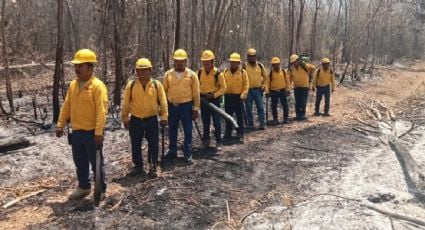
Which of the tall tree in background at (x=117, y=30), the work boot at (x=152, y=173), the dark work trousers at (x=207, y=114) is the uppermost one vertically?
the tall tree in background at (x=117, y=30)

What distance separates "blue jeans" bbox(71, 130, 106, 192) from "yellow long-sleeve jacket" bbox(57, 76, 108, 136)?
0.10 meters

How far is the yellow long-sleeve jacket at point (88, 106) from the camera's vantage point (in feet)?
18.5

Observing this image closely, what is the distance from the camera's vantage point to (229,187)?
6.39 m

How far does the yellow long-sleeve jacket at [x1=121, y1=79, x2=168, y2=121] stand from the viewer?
21.7ft

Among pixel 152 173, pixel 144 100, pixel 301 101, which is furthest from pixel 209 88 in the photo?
pixel 301 101

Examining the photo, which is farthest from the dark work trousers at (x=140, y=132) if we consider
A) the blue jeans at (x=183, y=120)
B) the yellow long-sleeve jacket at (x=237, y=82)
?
the yellow long-sleeve jacket at (x=237, y=82)

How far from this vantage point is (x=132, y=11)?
11.4 meters

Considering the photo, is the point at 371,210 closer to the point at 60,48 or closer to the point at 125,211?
the point at 125,211

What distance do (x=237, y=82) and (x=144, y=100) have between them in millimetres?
3043

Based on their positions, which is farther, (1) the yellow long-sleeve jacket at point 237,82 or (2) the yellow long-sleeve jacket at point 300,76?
(2) the yellow long-sleeve jacket at point 300,76

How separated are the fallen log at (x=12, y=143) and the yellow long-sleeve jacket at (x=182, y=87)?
8.65ft

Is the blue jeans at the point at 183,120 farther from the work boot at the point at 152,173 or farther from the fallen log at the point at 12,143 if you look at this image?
the fallen log at the point at 12,143

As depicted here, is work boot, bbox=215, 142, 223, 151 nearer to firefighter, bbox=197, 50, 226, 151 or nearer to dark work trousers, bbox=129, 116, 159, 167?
firefighter, bbox=197, 50, 226, 151


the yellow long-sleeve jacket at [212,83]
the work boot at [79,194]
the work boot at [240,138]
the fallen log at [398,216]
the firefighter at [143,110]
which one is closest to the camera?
the fallen log at [398,216]
